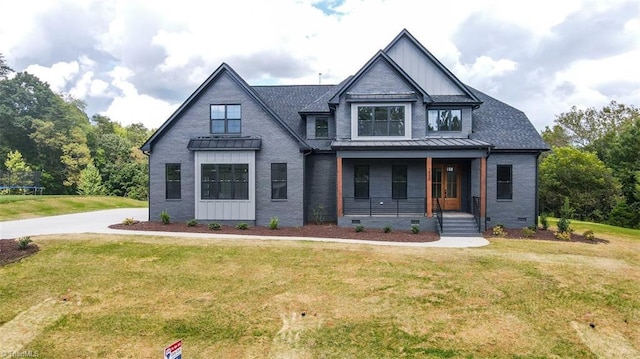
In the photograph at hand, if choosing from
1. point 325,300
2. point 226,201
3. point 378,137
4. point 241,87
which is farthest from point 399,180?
point 325,300

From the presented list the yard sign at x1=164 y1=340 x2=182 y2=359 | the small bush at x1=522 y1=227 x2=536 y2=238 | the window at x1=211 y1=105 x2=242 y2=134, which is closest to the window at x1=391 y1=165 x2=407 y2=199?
the small bush at x1=522 y1=227 x2=536 y2=238

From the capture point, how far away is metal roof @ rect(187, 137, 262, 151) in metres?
16.6

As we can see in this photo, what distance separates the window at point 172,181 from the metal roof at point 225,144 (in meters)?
→ 1.53

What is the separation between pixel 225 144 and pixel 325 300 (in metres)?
11.0

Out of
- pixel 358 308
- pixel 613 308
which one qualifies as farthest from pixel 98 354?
pixel 613 308

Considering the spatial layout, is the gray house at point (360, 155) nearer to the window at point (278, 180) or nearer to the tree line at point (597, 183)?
the window at point (278, 180)

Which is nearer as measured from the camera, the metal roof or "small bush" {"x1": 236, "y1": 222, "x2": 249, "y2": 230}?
"small bush" {"x1": 236, "y1": 222, "x2": 249, "y2": 230}

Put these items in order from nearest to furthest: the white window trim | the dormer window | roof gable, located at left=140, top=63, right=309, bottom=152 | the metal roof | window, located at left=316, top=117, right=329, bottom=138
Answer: the metal roof → roof gable, located at left=140, top=63, right=309, bottom=152 → the white window trim → the dormer window → window, located at left=316, top=117, right=329, bottom=138

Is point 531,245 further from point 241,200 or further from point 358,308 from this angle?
point 241,200

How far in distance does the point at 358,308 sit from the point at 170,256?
21.2 ft

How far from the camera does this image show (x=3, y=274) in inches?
355

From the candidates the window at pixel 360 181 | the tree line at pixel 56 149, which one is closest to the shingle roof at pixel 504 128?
the window at pixel 360 181

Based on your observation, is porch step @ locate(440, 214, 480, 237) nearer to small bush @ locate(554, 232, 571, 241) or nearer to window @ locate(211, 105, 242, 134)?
small bush @ locate(554, 232, 571, 241)

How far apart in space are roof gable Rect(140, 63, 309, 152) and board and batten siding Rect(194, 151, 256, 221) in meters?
2.05
